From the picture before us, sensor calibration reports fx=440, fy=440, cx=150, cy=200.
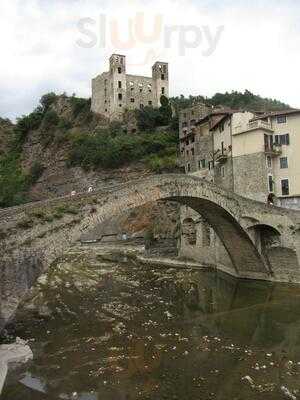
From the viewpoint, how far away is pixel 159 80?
73000 millimetres

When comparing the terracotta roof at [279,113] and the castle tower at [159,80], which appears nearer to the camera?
the terracotta roof at [279,113]

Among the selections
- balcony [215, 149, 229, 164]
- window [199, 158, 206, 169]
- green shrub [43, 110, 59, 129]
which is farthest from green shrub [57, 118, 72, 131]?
balcony [215, 149, 229, 164]

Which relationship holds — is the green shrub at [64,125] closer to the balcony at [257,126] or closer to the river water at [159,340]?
the balcony at [257,126]

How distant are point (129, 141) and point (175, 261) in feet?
87.4

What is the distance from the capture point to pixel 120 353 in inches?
595

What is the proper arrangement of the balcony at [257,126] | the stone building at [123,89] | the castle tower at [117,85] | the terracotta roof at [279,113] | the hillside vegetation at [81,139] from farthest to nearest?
the stone building at [123,89]
the castle tower at [117,85]
the hillside vegetation at [81,139]
the balcony at [257,126]
the terracotta roof at [279,113]

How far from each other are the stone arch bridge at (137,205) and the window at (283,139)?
8.73 meters

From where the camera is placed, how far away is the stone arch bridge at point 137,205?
53.5 feet

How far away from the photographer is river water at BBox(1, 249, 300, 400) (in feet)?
40.7

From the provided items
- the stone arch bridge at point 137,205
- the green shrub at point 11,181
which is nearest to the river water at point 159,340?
the stone arch bridge at point 137,205

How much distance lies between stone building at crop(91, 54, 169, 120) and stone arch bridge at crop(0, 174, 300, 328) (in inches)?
1758

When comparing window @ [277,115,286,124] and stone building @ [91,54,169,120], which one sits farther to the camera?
stone building @ [91,54,169,120]

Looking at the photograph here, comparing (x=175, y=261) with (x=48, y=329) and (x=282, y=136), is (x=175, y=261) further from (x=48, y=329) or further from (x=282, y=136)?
(x=48, y=329)

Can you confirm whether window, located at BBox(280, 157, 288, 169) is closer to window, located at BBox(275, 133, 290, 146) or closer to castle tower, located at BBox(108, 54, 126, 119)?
window, located at BBox(275, 133, 290, 146)
